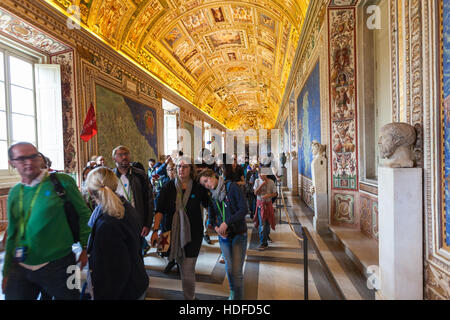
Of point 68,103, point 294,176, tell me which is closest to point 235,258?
point 68,103

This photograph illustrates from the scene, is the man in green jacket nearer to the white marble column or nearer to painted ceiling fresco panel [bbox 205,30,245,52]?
the white marble column

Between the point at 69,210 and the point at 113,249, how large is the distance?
2.01ft

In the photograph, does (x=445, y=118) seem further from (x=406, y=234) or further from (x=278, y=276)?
(x=278, y=276)

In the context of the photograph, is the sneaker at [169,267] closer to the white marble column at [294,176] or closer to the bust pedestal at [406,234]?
the bust pedestal at [406,234]

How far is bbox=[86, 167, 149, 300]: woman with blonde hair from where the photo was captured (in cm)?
156

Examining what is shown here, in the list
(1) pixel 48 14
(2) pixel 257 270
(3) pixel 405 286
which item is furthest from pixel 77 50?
(3) pixel 405 286

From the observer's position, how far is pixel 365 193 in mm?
4418

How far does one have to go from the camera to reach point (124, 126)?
29.7 feet

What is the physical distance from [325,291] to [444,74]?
286 centimetres

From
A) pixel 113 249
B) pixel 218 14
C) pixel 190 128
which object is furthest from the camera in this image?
pixel 190 128

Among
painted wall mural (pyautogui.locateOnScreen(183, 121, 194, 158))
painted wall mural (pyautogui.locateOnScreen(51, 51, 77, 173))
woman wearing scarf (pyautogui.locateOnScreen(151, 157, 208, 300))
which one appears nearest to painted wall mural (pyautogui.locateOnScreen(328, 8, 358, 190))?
woman wearing scarf (pyautogui.locateOnScreen(151, 157, 208, 300))

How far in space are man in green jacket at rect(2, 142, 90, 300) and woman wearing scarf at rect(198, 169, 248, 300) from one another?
1366 mm

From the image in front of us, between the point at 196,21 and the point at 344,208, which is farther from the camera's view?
the point at 196,21

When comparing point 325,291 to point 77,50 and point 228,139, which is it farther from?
point 228,139
